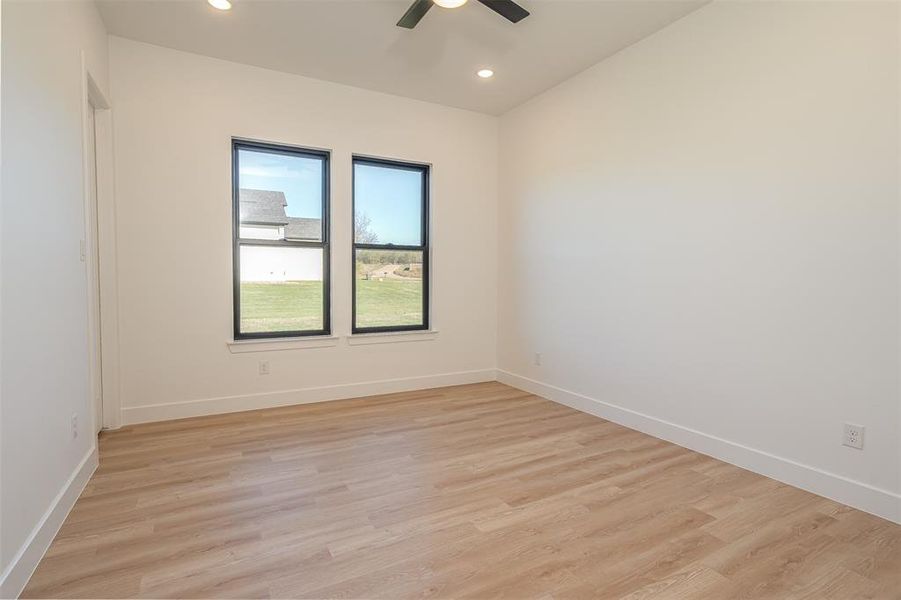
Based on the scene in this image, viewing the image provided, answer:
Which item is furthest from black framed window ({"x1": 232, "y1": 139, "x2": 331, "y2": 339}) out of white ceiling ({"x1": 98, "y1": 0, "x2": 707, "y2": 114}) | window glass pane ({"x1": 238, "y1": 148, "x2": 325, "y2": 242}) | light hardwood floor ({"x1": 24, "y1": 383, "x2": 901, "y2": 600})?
light hardwood floor ({"x1": 24, "y1": 383, "x2": 901, "y2": 600})

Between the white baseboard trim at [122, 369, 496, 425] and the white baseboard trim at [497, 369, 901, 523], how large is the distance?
1.28 meters

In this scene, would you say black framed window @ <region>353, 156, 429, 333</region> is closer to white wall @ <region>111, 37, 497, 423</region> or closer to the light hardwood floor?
white wall @ <region>111, 37, 497, 423</region>

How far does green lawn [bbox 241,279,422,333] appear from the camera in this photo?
4039mm

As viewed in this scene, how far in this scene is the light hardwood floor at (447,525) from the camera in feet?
5.67

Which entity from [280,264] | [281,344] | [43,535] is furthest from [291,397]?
[43,535]

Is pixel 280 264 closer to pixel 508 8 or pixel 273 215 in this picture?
pixel 273 215

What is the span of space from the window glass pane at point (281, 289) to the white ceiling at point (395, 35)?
1591 mm

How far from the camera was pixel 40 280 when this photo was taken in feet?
6.48

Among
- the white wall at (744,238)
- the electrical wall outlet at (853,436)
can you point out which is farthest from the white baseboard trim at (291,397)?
the electrical wall outlet at (853,436)

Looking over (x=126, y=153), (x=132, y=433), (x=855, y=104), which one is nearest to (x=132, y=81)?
(x=126, y=153)

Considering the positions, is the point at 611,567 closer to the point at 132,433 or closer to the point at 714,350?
the point at 714,350

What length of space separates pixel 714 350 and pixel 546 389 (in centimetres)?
171

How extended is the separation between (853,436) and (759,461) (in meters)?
0.52

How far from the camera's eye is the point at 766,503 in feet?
7.77
